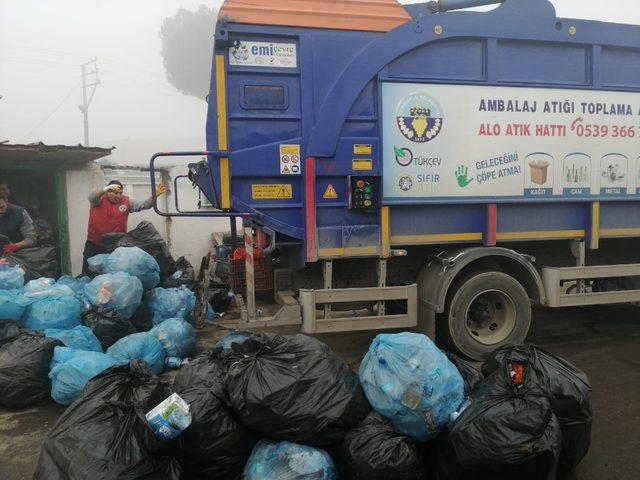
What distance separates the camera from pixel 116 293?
4.33 metres

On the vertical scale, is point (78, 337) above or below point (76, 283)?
below

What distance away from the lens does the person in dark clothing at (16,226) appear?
5516mm

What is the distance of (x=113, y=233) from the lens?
18.9ft

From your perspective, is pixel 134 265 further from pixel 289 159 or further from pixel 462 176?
pixel 462 176

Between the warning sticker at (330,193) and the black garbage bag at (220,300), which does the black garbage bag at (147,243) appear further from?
the warning sticker at (330,193)

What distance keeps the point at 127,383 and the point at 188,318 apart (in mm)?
2442

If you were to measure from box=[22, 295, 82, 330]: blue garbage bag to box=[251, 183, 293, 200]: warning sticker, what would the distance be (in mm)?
1893

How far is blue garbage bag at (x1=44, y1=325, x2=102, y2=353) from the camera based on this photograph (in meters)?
3.90

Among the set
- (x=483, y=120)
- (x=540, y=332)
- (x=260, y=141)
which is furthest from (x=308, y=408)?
(x=540, y=332)

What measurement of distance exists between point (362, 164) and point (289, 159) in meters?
0.57

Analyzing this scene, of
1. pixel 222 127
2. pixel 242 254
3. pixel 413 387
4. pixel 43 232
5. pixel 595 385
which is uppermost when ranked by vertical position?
pixel 222 127

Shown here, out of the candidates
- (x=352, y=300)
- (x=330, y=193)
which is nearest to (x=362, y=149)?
(x=330, y=193)

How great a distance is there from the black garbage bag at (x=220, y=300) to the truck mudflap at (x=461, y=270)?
2.31m

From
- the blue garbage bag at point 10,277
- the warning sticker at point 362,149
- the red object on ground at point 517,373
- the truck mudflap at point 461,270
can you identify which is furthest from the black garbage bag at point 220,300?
the red object on ground at point 517,373
